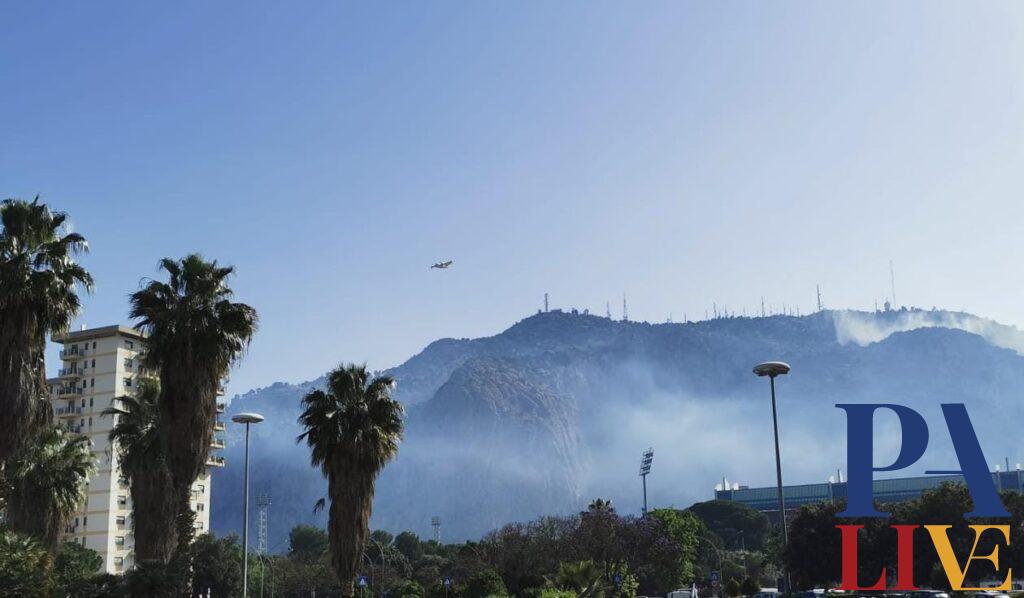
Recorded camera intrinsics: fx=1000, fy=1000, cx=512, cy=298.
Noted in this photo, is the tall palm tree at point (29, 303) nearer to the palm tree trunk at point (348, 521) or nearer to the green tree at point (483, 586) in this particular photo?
the palm tree trunk at point (348, 521)

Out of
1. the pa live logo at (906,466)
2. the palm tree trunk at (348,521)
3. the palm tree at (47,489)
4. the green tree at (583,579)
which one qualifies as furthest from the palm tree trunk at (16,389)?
the pa live logo at (906,466)

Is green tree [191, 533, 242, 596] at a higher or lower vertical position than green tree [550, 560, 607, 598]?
lower

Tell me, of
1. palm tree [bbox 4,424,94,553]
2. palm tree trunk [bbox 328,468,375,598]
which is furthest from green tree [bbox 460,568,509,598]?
palm tree [bbox 4,424,94,553]

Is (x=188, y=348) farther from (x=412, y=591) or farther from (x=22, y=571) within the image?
(x=412, y=591)

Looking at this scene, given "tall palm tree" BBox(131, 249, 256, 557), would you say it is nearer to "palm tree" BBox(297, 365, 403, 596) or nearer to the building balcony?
"palm tree" BBox(297, 365, 403, 596)

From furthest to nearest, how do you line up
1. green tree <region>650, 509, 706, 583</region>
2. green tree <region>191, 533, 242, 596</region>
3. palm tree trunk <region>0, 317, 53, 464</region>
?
green tree <region>650, 509, 706, 583</region>
green tree <region>191, 533, 242, 596</region>
palm tree trunk <region>0, 317, 53, 464</region>

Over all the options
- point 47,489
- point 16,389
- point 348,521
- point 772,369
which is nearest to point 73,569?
point 47,489

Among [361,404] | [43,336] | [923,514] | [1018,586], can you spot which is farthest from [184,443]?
[1018,586]
